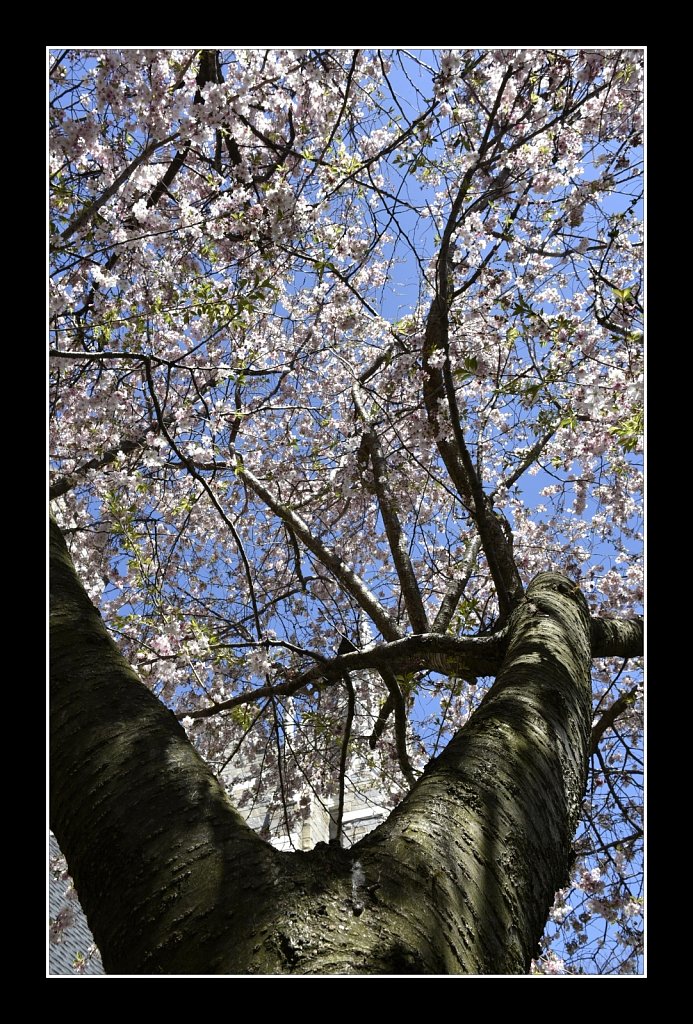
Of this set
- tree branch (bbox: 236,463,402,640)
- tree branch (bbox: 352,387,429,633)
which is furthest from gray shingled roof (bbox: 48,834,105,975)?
tree branch (bbox: 352,387,429,633)

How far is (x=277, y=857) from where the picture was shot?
3.36 feet

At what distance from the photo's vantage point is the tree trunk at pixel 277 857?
896 mm

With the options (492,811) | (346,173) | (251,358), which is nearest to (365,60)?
(346,173)

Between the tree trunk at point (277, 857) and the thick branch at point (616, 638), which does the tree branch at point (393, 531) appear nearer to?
the thick branch at point (616, 638)

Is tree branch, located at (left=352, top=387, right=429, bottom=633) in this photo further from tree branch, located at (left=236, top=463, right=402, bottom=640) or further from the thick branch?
the thick branch

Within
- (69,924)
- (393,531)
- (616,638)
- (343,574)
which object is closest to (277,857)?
(616,638)

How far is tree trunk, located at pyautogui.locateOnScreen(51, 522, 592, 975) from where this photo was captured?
0.90 m

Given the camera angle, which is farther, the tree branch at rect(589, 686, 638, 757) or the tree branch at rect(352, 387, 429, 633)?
the tree branch at rect(352, 387, 429, 633)

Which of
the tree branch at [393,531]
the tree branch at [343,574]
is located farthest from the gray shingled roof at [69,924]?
the tree branch at [393,531]

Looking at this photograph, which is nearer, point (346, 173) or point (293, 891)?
point (293, 891)

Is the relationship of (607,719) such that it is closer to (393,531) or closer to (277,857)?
(393,531)

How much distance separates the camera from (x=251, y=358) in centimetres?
423

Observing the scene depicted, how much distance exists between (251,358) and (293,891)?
3.65m
